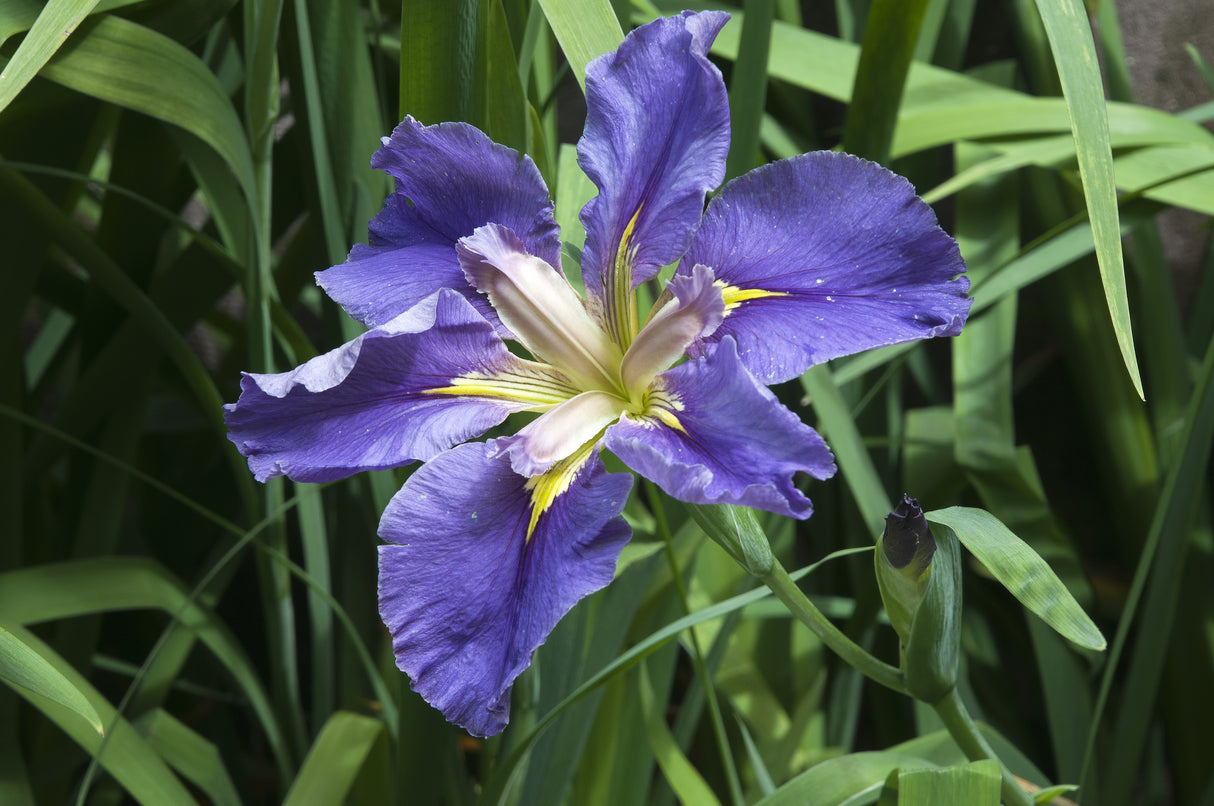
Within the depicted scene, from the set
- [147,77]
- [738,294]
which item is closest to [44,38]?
[147,77]

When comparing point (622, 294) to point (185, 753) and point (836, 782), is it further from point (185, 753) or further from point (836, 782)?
point (185, 753)

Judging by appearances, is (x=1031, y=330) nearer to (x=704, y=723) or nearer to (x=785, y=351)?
(x=704, y=723)

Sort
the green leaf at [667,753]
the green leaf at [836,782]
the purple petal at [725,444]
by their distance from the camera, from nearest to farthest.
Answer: the purple petal at [725,444] < the green leaf at [836,782] < the green leaf at [667,753]

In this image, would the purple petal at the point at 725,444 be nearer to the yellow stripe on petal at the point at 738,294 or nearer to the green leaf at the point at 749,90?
the yellow stripe on petal at the point at 738,294

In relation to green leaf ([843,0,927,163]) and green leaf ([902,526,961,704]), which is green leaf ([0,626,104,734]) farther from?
green leaf ([843,0,927,163])

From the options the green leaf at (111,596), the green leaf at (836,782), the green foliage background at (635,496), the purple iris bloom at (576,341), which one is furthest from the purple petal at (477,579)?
the green leaf at (111,596)

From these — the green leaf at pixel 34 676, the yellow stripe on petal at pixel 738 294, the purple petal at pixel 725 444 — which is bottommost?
the green leaf at pixel 34 676

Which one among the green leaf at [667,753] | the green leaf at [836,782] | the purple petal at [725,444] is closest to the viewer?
the purple petal at [725,444]
